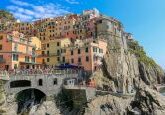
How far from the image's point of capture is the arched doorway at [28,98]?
7809cm

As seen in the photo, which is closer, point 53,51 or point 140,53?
point 53,51

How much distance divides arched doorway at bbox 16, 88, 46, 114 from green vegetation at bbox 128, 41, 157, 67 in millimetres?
55976

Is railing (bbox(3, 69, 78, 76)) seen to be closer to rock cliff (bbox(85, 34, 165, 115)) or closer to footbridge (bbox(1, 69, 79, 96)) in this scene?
footbridge (bbox(1, 69, 79, 96))

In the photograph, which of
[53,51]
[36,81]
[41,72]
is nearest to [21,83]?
[36,81]

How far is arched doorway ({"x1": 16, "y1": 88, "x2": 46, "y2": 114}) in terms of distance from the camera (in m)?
78.1

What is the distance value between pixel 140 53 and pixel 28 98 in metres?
66.0

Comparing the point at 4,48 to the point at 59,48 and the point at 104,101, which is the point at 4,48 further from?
the point at 104,101

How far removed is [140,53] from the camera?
133 meters

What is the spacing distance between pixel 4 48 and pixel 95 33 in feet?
117

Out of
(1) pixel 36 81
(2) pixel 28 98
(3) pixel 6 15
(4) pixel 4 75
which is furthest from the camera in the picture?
(3) pixel 6 15

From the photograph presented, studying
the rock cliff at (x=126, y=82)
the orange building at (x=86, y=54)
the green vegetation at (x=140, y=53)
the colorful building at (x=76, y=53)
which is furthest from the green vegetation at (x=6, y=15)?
the orange building at (x=86, y=54)

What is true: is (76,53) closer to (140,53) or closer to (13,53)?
(13,53)

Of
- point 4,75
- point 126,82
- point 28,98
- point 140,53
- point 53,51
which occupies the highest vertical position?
point 140,53

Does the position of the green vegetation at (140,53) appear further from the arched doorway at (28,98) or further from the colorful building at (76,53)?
the arched doorway at (28,98)
